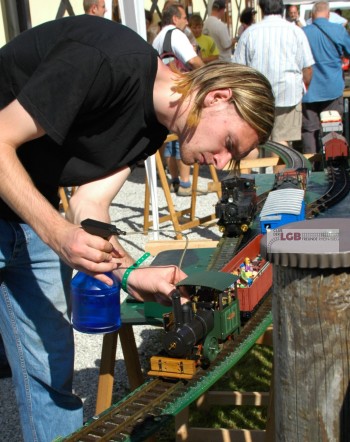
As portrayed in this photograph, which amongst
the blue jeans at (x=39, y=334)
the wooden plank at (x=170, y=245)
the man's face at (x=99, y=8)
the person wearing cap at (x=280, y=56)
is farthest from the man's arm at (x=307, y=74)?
the blue jeans at (x=39, y=334)

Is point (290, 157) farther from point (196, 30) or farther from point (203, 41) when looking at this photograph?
point (196, 30)

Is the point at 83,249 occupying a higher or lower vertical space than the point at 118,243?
higher

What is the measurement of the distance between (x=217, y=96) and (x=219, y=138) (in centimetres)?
19

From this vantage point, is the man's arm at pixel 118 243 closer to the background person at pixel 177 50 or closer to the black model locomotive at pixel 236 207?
the black model locomotive at pixel 236 207

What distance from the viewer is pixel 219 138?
318cm

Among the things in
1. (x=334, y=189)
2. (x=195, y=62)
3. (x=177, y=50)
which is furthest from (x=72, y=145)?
(x=177, y=50)

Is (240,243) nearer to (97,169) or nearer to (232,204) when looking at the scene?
(232,204)

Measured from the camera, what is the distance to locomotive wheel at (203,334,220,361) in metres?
3.17

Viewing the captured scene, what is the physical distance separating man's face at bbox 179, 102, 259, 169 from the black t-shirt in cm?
20

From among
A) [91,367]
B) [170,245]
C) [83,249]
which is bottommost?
[91,367]

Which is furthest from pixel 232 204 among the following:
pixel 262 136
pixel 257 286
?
pixel 262 136

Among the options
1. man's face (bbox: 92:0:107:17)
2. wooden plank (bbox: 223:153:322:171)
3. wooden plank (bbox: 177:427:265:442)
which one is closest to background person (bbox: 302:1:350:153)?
wooden plank (bbox: 223:153:322:171)

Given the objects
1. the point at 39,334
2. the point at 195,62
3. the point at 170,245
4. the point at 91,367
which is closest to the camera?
the point at 39,334

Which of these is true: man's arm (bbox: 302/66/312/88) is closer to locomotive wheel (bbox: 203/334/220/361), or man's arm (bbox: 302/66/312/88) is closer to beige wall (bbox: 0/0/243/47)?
beige wall (bbox: 0/0/243/47)
